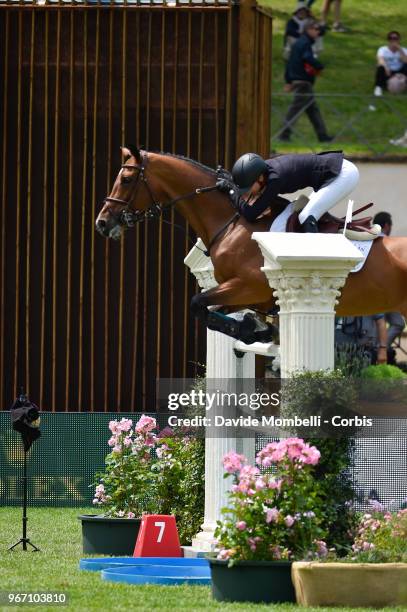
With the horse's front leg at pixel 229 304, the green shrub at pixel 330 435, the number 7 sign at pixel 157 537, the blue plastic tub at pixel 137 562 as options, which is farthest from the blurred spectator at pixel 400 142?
the green shrub at pixel 330 435

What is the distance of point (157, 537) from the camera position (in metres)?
9.27

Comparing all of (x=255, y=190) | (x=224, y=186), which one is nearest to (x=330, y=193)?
(x=255, y=190)

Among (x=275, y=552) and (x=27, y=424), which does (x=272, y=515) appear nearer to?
(x=275, y=552)

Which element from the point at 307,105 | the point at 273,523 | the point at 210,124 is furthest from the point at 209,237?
the point at 307,105

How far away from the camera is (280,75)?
27.2 meters

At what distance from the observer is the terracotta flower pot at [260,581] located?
7.22 m

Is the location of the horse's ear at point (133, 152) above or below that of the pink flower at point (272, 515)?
above

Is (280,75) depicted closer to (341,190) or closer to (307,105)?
(307,105)

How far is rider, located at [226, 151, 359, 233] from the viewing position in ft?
30.1

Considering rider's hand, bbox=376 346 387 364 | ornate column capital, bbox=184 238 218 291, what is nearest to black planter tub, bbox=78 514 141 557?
ornate column capital, bbox=184 238 218 291

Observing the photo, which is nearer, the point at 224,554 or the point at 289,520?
the point at 289,520

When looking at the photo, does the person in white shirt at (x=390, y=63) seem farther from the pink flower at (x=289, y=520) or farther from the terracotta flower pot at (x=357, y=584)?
the terracotta flower pot at (x=357, y=584)

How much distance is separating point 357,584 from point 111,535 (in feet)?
10.9

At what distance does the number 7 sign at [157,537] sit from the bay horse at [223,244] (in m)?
1.29
